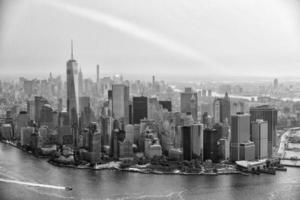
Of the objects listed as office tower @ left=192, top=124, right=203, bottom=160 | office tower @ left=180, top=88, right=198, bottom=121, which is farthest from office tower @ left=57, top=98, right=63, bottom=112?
office tower @ left=192, top=124, right=203, bottom=160

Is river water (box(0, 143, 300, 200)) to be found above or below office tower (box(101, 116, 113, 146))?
below

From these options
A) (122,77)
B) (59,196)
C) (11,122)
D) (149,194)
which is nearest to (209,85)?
(122,77)

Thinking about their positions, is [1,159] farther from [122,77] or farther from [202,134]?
[202,134]

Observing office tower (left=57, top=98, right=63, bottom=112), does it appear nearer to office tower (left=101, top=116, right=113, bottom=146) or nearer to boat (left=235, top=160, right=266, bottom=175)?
office tower (left=101, top=116, right=113, bottom=146)

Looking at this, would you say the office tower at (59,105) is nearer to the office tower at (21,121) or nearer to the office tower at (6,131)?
the office tower at (21,121)

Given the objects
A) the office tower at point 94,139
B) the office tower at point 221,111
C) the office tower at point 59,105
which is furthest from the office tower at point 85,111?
the office tower at point 221,111

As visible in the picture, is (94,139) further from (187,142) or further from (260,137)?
(260,137)

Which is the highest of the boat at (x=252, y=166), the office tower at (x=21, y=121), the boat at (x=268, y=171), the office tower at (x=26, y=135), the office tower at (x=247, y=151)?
the office tower at (x=21, y=121)
